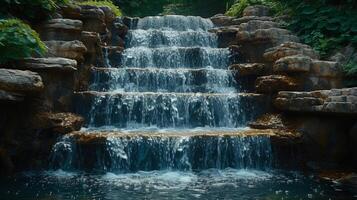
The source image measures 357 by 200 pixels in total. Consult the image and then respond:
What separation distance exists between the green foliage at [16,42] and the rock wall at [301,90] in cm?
571

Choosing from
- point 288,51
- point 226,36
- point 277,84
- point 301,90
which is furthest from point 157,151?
point 226,36

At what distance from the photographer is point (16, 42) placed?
966 centimetres

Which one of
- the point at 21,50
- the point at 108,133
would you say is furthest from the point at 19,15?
the point at 108,133

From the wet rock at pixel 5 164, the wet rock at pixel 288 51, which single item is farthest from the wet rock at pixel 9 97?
the wet rock at pixel 288 51

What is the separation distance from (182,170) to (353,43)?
6.61 meters

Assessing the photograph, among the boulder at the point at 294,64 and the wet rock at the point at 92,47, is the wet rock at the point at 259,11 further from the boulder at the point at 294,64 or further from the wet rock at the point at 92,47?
the wet rock at the point at 92,47

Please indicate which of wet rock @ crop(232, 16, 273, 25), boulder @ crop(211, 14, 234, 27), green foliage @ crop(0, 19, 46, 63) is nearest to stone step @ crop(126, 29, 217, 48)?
wet rock @ crop(232, 16, 273, 25)

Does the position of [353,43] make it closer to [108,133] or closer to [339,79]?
[339,79]

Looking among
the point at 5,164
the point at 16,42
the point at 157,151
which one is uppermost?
the point at 16,42

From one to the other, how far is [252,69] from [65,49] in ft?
17.7

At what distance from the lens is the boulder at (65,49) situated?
11445 millimetres

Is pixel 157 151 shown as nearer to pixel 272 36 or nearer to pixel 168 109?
pixel 168 109

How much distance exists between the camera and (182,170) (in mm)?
9586

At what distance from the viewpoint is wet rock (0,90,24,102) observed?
8.81m
